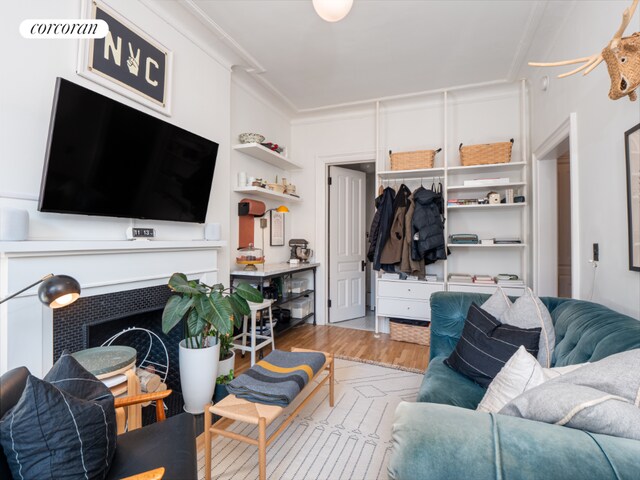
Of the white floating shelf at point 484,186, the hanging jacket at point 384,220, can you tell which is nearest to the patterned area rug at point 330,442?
the hanging jacket at point 384,220

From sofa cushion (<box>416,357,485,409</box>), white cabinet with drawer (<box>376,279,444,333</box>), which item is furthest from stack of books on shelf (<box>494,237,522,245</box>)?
sofa cushion (<box>416,357,485,409</box>)

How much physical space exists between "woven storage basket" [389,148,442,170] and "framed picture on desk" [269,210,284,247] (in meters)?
1.51

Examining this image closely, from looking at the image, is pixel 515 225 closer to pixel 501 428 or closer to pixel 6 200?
pixel 501 428

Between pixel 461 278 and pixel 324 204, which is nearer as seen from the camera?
pixel 461 278

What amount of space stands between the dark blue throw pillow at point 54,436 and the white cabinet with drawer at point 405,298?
2871 millimetres

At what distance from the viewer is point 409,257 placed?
329cm

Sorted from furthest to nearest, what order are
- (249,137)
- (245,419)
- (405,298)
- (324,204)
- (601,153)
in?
(324,204) < (405,298) < (249,137) < (601,153) < (245,419)

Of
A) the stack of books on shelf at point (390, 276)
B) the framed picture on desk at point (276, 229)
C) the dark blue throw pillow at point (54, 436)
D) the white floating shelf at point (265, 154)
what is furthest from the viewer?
the framed picture on desk at point (276, 229)

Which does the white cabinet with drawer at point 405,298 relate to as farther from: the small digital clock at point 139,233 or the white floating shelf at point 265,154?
the small digital clock at point 139,233

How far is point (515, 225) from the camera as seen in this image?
3322 mm

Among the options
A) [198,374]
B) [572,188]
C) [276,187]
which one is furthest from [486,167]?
[198,374]

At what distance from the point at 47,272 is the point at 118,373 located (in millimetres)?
604

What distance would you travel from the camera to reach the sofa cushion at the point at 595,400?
0.64 meters

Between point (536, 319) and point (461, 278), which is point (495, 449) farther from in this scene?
point (461, 278)
